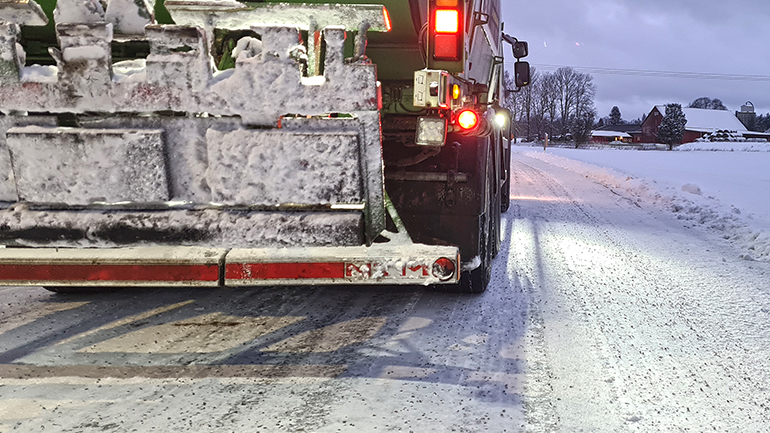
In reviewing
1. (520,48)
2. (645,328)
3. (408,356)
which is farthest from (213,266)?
(520,48)

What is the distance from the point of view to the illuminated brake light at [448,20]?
351 cm

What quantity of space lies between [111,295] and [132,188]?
94.0 inches

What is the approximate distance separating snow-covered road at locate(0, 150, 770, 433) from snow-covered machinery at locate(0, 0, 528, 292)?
0.60m

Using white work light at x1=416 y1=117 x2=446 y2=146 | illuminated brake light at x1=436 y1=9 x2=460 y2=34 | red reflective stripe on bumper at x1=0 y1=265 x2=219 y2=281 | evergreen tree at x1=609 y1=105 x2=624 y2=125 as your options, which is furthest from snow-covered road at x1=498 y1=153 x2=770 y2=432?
evergreen tree at x1=609 y1=105 x2=624 y2=125

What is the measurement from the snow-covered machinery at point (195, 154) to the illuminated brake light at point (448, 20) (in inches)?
33.4

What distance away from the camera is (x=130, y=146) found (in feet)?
8.95

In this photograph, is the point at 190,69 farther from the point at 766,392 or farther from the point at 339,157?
the point at 766,392

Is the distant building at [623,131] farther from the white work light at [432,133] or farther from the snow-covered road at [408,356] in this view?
the white work light at [432,133]

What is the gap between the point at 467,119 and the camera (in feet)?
12.6

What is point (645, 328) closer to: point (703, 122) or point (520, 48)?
point (520, 48)

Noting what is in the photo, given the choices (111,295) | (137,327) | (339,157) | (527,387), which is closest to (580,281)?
(527,387)

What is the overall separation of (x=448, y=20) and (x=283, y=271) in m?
1.83

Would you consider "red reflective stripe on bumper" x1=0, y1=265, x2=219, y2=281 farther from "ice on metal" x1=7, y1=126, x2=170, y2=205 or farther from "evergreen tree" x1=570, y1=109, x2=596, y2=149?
"evergreen tree" x1=570, y1=109, x2=596, y2=149

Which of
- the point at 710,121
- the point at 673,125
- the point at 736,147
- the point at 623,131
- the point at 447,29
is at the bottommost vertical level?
the point at 736,147
